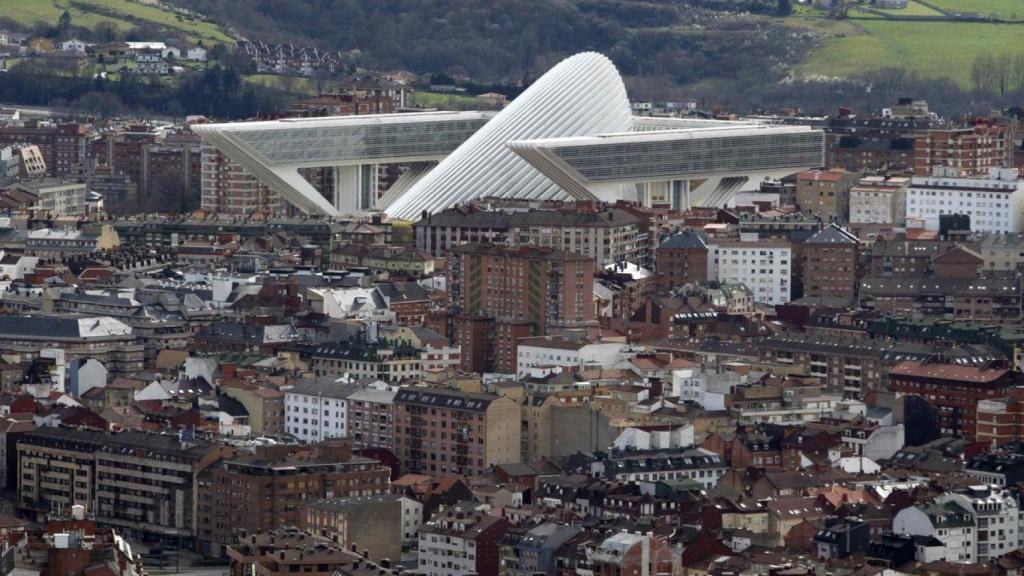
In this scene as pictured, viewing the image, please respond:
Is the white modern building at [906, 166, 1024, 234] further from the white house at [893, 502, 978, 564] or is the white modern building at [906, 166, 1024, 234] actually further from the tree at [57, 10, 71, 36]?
the tree at [57, 10, 71, 36]

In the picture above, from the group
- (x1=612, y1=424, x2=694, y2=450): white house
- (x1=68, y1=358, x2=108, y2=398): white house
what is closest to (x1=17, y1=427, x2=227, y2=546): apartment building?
(x1=612, y1=424, x2=694, y2=450): white house

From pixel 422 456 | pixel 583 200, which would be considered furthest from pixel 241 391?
pixel 583 200

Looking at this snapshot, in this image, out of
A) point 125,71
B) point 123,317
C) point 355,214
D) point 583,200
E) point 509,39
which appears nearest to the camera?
point 123,317

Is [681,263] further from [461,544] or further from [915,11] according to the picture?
[915,11]

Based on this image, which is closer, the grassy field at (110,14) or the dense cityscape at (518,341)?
the dense cityscape at (518,341)

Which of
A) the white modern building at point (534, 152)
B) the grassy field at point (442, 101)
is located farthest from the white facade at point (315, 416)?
the grassy field at point (442, 101)

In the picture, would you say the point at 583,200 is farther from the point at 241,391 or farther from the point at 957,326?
the point at 241,391

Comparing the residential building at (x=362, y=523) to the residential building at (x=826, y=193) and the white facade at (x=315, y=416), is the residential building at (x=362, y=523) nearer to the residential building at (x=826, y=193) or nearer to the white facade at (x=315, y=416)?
the white facade at (x=315, y=416)
